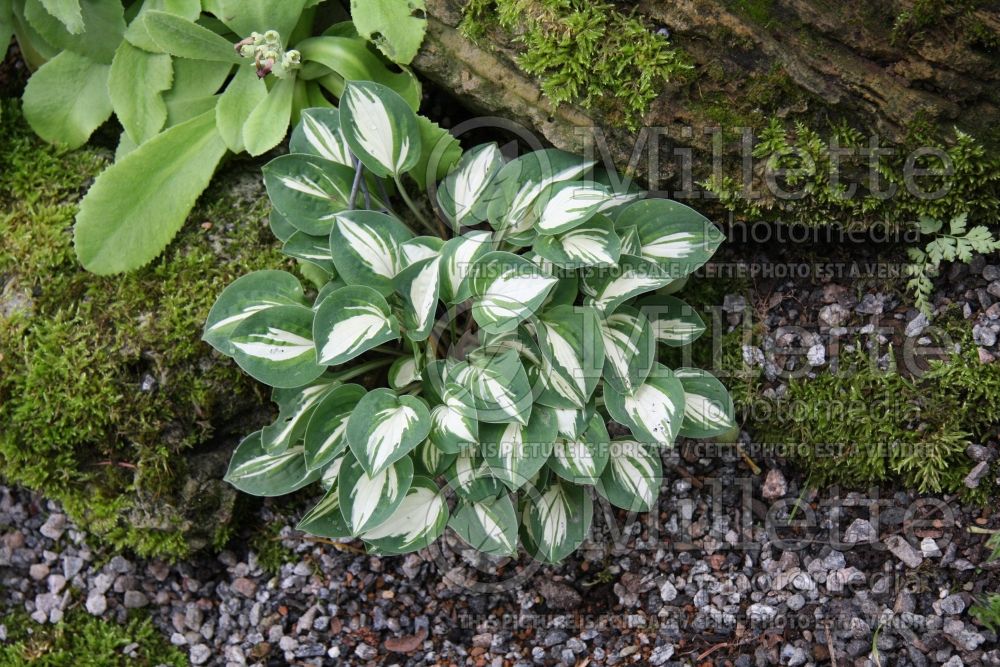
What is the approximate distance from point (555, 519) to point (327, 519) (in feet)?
1.81

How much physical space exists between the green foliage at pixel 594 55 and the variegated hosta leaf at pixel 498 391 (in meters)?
0.66

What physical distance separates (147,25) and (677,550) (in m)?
1.91

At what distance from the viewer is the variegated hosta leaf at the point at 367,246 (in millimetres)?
1857

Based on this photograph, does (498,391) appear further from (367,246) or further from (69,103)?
(69,103)

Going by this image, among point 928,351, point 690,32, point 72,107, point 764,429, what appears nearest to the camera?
point 690,32

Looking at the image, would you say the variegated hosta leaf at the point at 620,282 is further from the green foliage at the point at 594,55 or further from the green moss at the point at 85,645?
the green moss at the point at 85,645

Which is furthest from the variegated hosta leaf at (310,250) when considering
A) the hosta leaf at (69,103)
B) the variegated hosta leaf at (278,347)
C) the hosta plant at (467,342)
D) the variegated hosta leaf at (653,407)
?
the hosta leaf at (69,103)

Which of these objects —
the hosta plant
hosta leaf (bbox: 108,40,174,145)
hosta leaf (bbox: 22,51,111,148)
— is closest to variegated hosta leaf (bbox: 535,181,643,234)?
the hosta plant

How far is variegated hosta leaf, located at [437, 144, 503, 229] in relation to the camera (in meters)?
2.08

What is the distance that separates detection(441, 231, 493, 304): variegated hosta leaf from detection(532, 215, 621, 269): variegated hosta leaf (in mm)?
134

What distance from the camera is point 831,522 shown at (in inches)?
82.6

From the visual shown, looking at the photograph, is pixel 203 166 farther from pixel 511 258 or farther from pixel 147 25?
pixel 511 258

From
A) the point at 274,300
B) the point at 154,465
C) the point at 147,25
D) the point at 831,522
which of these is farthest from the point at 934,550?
the point at 147,25

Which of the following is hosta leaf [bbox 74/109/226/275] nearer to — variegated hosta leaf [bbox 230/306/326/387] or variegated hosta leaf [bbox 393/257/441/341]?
variegated hosta leaf [bbox 230/306/326/387]
